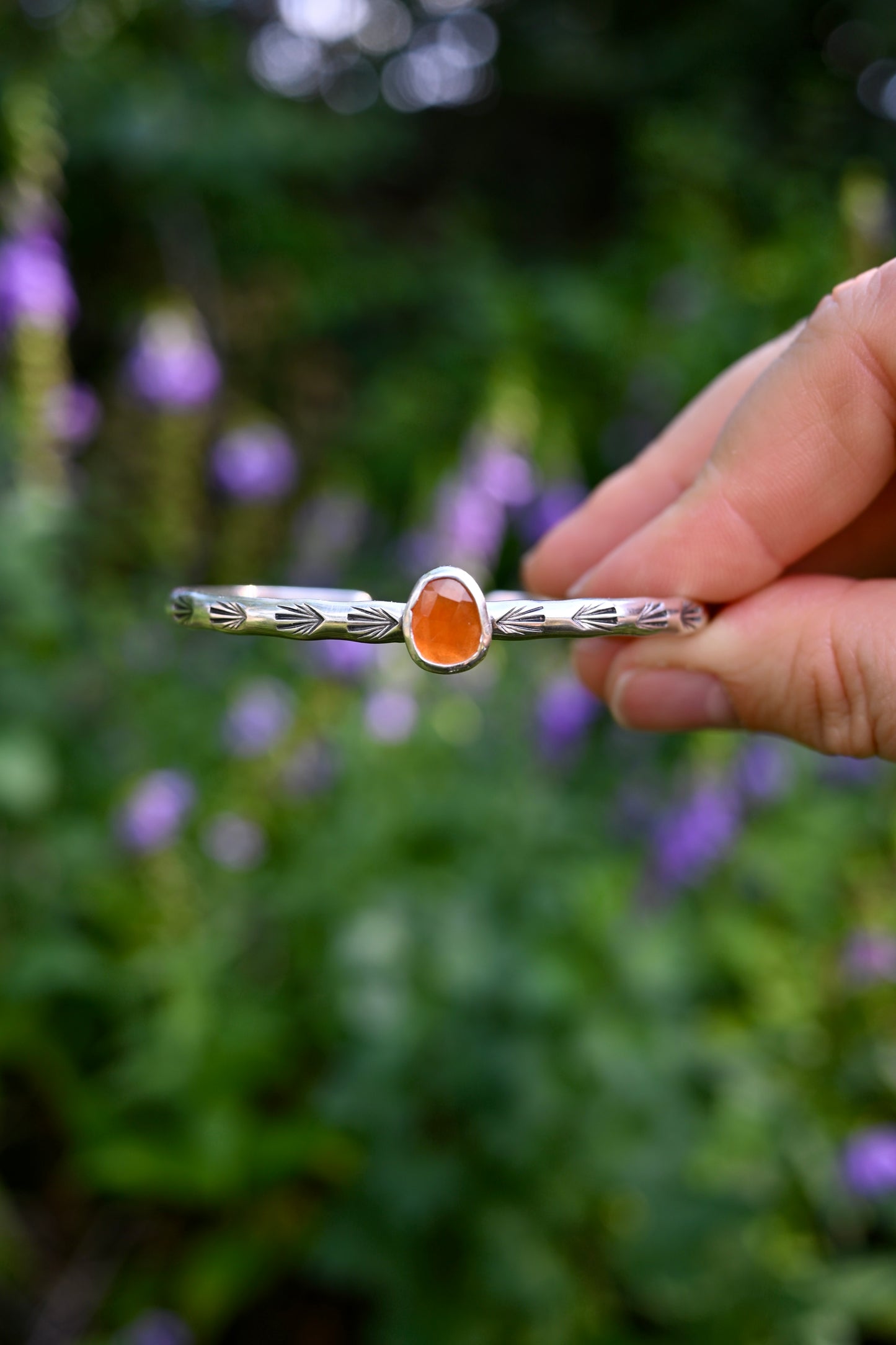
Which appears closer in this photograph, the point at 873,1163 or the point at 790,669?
the point at 790,669

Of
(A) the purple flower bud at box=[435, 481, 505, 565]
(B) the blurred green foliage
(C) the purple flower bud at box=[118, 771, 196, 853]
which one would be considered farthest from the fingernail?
(A) the purple flower bud at box=[435, 481, 505, 565]

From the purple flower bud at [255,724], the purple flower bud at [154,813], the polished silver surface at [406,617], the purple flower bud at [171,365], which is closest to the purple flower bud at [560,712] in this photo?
the purple flower bud at [255,724]

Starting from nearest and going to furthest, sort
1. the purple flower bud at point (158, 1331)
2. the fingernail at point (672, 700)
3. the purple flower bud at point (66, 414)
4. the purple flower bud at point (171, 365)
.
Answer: the fingernail at point (672, 700) < the purple flower bud at point (158, 1331) < the purple flower bud at point (66, 414) < the purple flower bud at point (171, 365)

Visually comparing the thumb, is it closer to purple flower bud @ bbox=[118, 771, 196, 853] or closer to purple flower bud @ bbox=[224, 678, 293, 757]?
purple flower bud @ bbox=[118, 771, 196, 853]

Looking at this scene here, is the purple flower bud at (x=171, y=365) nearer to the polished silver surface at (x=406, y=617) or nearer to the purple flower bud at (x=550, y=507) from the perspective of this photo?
the purple flower bud at (x=550, y=507)

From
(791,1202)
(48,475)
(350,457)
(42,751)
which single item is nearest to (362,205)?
(350,457)

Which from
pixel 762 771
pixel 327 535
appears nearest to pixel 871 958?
pixel 762 771

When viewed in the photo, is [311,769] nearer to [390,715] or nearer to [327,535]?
[390,715]
